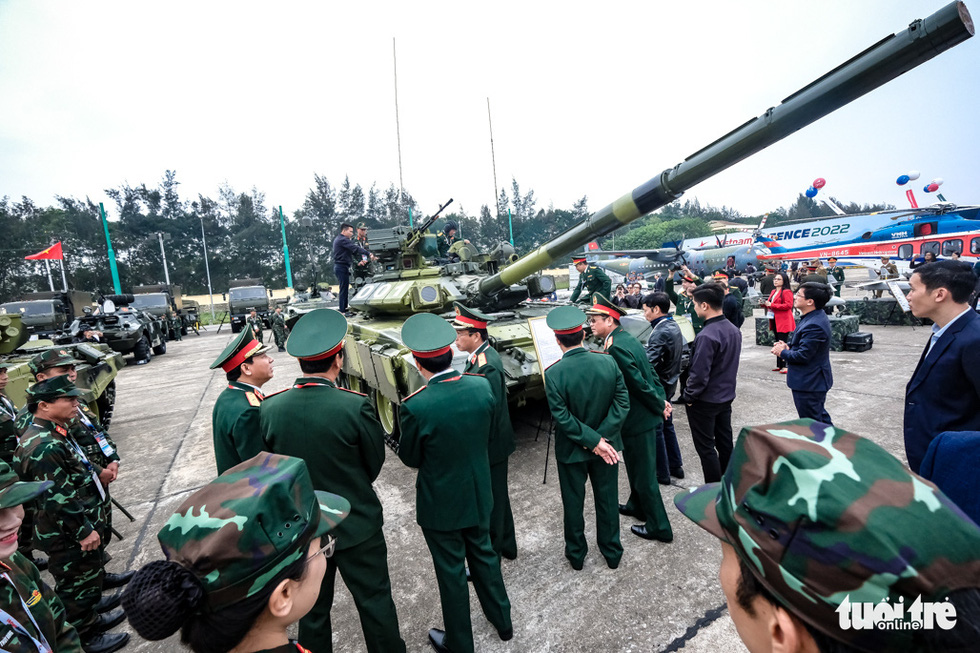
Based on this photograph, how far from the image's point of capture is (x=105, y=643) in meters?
3.14

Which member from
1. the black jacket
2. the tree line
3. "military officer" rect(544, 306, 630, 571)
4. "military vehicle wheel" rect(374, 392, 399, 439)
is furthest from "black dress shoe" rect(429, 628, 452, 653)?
the tree line

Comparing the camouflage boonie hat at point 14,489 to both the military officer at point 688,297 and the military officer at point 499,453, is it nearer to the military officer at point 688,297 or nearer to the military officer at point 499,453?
the military officer at point 499,453

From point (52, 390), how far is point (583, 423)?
3.63m

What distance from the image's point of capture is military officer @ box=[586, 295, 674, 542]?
3.72 m

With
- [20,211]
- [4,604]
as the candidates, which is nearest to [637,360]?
[4,604]

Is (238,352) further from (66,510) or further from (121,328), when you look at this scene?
(121,328)

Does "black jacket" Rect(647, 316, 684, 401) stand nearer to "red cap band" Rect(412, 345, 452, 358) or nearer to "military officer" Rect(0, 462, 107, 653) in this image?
"red cap band" Rect(412, 345, 452, 358)

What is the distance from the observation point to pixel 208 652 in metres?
1.23

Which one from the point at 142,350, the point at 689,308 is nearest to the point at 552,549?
the point at 689,308

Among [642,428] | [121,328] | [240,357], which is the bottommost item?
[642,428]

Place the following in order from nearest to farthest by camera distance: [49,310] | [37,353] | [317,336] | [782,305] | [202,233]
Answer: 1. [317,336]
2. [37,353]
3. [782,305]
4. [49,310]
5. [202,233]

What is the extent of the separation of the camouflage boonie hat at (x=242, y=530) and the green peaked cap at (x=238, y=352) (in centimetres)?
185

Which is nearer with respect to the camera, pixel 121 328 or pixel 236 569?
pixel 236 569

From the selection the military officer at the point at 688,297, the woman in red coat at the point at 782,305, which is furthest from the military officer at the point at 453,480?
the woman in red coat at the point at 782,305
